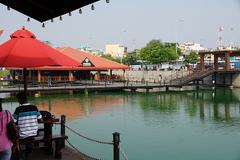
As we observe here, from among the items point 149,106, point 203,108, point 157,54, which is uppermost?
point 157,54

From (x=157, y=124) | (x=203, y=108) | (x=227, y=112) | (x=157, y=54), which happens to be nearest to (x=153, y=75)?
(x=157, y=54)

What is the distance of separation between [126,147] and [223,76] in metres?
37.3

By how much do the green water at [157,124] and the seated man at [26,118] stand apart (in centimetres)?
634

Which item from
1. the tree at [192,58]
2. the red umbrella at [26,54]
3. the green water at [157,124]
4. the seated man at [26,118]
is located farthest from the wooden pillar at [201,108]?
the tree at [192,58]

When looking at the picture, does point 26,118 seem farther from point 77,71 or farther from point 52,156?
point 77,71

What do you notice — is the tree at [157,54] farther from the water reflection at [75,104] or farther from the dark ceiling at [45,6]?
the dark ceiling at [45,6]

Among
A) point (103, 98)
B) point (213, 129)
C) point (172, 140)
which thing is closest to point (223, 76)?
point (103, 98)

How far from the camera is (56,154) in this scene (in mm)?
7090

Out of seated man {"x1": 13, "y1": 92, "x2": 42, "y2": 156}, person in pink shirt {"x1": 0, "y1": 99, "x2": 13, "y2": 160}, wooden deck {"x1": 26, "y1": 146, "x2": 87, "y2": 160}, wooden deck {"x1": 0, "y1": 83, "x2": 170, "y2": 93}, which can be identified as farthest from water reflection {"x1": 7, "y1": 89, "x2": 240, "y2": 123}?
person in pink shirt {"x1": 0, "y1": 99, "x2": 13, "y2": 160}

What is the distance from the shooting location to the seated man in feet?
20.6

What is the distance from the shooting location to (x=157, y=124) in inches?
793

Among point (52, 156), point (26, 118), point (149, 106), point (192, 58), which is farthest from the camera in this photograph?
point (192, 58)

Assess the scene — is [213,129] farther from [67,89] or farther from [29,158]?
[67,89]

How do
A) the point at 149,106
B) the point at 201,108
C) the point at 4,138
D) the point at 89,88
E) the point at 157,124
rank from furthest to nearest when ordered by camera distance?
the point at 89,88, the point at 149,106, the point at 201,108, the point at 157,124, the point at 4,138
